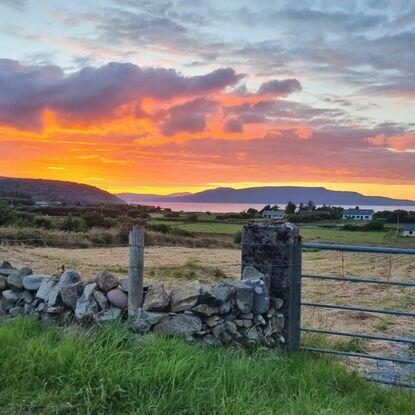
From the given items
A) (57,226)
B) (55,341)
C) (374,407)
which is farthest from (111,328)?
(57,226)

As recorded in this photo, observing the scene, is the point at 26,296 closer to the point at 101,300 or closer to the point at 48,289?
the point at 48,289

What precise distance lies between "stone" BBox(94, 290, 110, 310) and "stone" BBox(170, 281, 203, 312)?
0.76m

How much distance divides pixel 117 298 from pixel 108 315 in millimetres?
235

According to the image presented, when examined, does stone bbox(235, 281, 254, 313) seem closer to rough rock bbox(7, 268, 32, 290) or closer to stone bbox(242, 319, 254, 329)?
stone bbox(242, 319, 254, 329)

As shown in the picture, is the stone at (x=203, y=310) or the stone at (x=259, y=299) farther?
the stone at (x=259, y=299)

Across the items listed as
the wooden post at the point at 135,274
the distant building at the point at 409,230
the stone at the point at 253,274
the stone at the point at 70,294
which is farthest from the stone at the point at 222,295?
the distant building at the point at 409,230

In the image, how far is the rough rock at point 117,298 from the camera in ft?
18.9

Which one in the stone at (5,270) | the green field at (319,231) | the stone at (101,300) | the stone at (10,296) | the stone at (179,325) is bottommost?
the green field at (319,231)

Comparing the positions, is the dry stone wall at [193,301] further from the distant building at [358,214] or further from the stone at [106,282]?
the distant building at [358,214]

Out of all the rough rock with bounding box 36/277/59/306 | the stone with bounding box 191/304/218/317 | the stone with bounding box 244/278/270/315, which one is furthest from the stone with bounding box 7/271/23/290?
the stone with bounding box 244/278/270/315

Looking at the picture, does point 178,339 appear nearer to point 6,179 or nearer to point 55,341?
point 55,341

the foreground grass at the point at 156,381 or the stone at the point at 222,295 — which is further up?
the stone at the point at 222,295

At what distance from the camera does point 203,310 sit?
554cm

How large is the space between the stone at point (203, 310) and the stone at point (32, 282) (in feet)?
6.71
